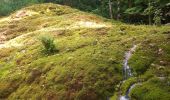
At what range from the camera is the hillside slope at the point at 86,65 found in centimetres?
1504

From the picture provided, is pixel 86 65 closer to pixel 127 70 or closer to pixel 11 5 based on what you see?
pixel 127 70

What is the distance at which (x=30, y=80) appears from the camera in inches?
714

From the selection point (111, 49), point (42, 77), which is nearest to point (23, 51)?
point (42, 77)

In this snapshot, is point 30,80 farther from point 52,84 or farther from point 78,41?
point 78,41

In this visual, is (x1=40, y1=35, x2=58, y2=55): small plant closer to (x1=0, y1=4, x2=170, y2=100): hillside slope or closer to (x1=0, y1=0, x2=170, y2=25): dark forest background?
(x1=0, y1=4, x2=170, y2=100): hillside slope

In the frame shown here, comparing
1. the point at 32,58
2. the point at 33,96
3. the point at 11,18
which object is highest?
the point at 11,18

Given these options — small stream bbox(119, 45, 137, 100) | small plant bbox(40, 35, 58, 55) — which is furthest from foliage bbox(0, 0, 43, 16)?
small stream bbox(119, 45, 137, 100)

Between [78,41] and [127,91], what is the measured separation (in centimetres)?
760

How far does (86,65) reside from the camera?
55.7 feet

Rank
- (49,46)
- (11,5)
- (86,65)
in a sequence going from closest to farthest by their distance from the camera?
(86,65), (49,46), (11,5)

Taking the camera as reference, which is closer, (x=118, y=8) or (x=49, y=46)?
(x=49, y=46)

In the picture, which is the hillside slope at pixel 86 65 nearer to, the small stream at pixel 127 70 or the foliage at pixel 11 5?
the small stream at pixel 127 70

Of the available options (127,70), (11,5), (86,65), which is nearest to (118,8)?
(11,5)

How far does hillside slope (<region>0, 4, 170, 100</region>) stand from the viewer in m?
15.0
